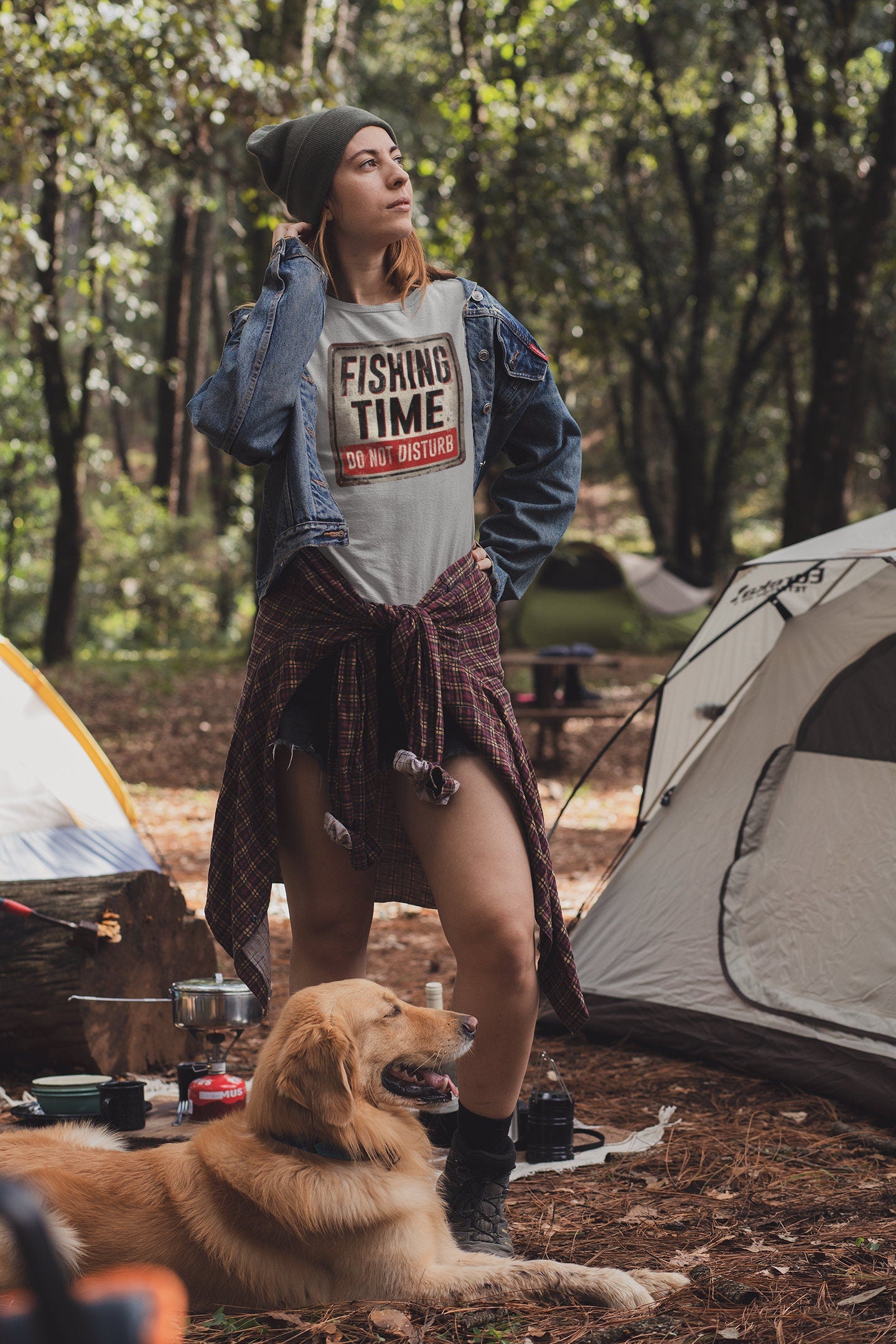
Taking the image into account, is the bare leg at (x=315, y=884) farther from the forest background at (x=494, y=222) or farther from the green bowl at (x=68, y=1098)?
the forest background at (x=494, y=222)

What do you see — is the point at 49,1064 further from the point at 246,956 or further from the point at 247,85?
the point at 247,85

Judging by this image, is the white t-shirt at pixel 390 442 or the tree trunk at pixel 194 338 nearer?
the white t-shirt at pixel 390 442

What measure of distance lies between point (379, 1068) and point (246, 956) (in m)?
0.38

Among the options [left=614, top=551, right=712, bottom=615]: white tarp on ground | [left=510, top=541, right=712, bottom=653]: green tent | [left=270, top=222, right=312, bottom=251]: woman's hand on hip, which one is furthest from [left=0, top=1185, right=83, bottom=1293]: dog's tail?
[left=614, top=551, right=712, bottom=615]: white tarp on ground

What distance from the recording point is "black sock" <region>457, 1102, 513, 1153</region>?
246 cm

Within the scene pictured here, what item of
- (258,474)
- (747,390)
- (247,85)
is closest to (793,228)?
(747,390)

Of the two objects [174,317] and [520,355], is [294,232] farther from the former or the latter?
[174,317]

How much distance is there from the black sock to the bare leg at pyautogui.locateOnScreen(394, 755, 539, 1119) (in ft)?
0.06

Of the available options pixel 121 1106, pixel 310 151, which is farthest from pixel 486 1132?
pixel 310 151

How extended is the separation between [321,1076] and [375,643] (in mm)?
814

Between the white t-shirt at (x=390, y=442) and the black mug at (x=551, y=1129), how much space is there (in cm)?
164

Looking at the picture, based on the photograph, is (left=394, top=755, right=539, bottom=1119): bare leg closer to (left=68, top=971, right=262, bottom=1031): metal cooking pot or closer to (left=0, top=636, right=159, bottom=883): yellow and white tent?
(left=68, top=971, right=262, bottom=1031): metal cooking pot

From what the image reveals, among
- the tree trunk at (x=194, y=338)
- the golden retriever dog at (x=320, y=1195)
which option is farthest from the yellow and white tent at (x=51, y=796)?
the tree trunk at (x=194, y=338)

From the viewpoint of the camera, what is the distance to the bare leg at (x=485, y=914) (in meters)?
2.35
